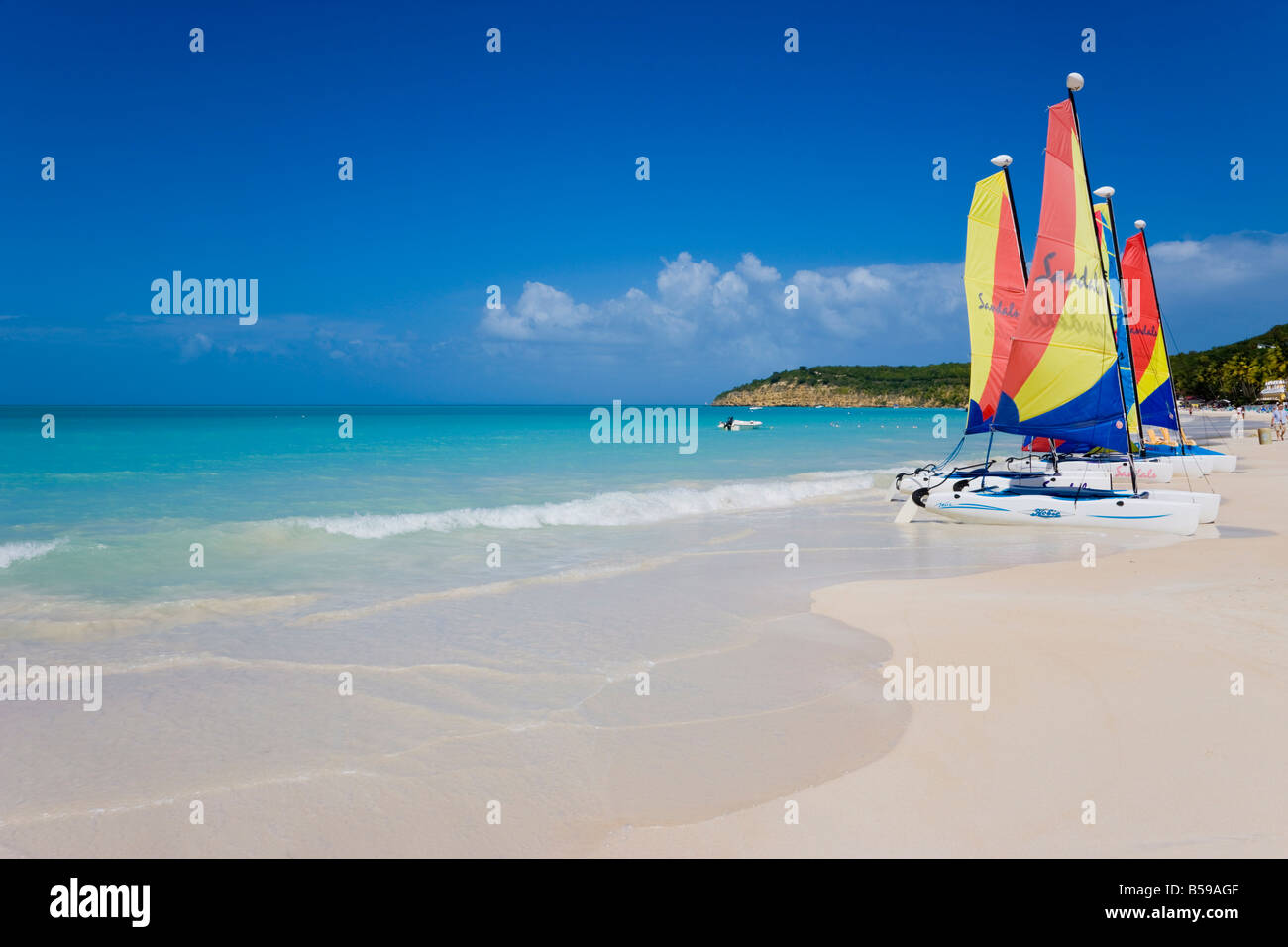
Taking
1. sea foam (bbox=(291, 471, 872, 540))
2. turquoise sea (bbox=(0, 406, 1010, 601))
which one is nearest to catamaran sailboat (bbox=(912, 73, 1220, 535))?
sea foam (bbox=(291, 471, 872, 540))

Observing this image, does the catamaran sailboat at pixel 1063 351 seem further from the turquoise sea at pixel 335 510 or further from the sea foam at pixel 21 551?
the sea foam at pixel 21 551

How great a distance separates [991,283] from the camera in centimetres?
Result: 2119

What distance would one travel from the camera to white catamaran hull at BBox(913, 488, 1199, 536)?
555 inches

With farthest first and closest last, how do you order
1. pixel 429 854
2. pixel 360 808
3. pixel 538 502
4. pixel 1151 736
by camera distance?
pixel 538 502 → pixel 1151 736 → pixel 360 808 → pixel 429 854

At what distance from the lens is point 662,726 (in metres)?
5.77

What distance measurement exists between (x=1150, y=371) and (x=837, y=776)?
27703 mm

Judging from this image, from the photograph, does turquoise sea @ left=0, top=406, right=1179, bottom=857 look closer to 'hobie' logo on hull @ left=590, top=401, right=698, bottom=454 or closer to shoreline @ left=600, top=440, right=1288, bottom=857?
shoreline @ left=600, top=440, right=1288, bottom=857

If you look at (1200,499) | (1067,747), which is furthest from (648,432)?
(1067,747)

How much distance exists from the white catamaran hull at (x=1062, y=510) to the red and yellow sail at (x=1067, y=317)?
2103 mm

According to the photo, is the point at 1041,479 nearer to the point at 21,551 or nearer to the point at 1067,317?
the point at 1067,317

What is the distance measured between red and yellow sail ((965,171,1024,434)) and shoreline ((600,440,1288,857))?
1245 centimetres

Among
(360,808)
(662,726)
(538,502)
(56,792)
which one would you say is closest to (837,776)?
(662,726)
